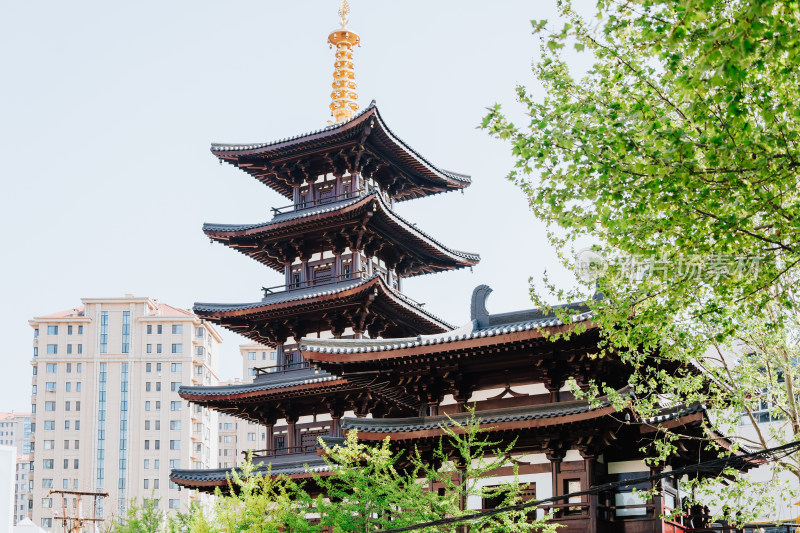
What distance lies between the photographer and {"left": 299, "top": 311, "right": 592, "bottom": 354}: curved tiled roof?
835 inches

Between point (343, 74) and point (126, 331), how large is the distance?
7405 cm

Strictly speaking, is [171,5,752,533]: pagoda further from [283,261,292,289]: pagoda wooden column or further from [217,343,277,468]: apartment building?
[217,343,277,468]: apartment building

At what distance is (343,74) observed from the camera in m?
39.5

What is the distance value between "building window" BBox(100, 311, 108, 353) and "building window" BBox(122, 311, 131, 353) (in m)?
1.96

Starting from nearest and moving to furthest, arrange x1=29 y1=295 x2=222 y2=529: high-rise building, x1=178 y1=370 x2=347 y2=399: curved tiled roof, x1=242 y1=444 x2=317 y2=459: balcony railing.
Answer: x1=178 y1=370 x2=347 y2=399: curved tiled roof, x1=242 y1=444 x2=317 y2=459: balcony railing, x1=29 y1=295 x2=222 y2=529: high-rise building

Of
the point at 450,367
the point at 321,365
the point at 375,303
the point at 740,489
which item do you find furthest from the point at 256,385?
the point at 740,489

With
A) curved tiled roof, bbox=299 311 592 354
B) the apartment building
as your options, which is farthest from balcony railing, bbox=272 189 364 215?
the apartment building

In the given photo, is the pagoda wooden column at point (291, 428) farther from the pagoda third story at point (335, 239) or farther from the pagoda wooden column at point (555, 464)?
the pagoda wooden column at point (555, 464)

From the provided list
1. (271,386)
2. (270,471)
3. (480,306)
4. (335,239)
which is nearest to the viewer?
(480,306)

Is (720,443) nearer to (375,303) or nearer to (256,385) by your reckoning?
(375,303)

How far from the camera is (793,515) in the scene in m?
45.8

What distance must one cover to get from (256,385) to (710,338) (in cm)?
1899

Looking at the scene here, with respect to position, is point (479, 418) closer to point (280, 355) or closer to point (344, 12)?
point (280, 355)

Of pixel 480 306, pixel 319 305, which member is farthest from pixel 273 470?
pixel 480 306
